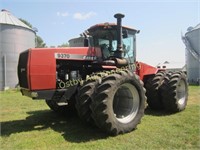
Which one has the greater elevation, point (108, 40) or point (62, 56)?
point (108, 40)

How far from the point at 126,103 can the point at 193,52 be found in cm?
2444

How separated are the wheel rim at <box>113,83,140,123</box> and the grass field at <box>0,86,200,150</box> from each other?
42cm

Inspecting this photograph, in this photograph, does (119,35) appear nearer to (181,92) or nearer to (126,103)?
(126,103)

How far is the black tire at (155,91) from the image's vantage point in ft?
28.7

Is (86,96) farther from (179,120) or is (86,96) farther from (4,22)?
(4,22)

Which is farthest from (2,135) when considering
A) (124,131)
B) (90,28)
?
(90,28)

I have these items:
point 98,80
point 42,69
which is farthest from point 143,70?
point 42,69

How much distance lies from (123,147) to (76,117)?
303 cm

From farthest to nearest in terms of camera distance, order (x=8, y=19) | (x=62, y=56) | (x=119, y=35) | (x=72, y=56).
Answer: (x=8, y=19) < (x=119, y=35) < (x=72, y=56) < (x=62, y=56)

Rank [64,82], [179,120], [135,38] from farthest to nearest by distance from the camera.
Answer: [135,38], [179,120], [64,82]

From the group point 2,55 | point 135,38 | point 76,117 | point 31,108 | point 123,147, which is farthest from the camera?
point 2,55

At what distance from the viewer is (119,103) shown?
6945mm

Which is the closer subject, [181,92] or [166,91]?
[166,91]

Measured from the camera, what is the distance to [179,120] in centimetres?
739
